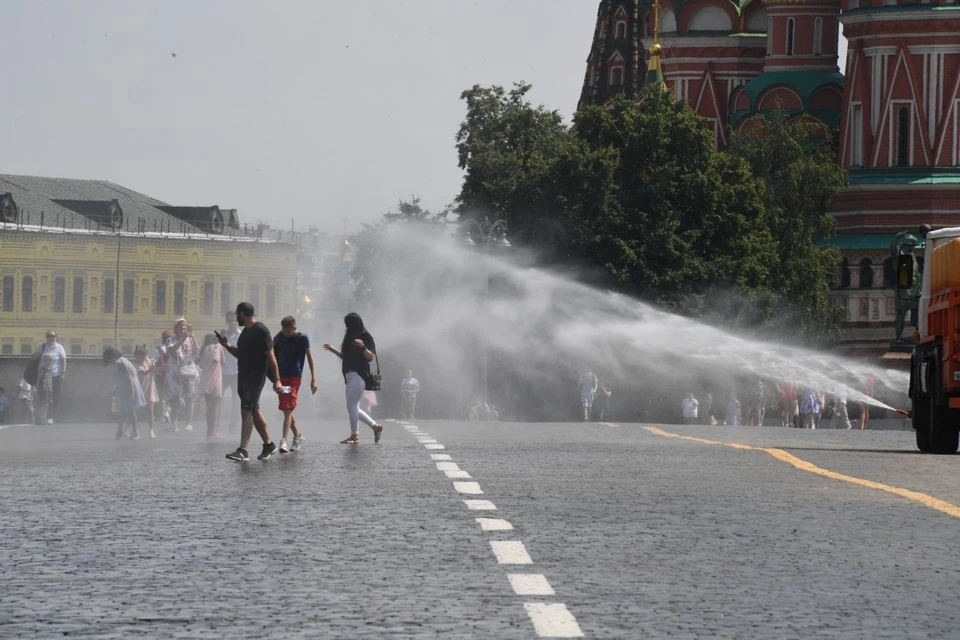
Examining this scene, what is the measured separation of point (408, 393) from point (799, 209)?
2771cm

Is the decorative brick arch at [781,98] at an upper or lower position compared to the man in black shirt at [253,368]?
upper

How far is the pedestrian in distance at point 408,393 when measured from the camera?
62.2m

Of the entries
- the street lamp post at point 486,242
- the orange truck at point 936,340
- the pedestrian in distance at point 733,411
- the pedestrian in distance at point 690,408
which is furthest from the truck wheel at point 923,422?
the pedestrian in distance at point 733,411

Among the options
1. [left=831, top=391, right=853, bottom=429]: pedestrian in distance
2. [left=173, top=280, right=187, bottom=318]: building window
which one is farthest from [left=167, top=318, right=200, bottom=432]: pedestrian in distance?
[left=173, top=280, right=187, bottom=318]: building window

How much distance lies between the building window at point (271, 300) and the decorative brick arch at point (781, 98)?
5285 cm

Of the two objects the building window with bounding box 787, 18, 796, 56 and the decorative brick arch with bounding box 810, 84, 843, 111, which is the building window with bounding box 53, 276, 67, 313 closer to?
the building window with bounding box 787, 18, 796, 56

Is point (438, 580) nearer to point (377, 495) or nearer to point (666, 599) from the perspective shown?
point (666, 599)

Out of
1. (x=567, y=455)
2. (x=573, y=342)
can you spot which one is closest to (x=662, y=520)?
(x=567, y=455)

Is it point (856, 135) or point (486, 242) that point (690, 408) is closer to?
point (486, 242)

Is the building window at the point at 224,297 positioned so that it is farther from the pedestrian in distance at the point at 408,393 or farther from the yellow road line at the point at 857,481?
the yellow road line at the point at 857,481

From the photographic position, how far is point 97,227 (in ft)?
451

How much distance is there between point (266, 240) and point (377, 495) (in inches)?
5001

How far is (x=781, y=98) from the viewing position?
95.8m

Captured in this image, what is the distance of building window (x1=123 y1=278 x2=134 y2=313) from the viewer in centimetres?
13312
